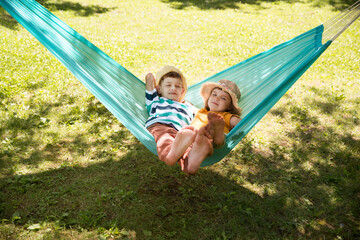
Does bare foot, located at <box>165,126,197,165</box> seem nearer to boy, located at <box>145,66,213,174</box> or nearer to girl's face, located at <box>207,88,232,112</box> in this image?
boy, located at <box>145,66,213,174</box>

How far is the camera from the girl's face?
110 inches

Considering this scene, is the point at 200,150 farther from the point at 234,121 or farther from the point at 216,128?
the point at 234,121

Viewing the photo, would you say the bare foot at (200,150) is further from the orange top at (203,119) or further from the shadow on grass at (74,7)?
the shadow on grass at (74,7)

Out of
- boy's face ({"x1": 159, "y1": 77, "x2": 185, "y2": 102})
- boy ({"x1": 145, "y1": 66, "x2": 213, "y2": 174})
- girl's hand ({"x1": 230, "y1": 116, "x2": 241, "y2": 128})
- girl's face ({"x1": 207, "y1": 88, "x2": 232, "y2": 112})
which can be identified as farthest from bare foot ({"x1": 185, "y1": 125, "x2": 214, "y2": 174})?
boy's face ({"x1": 159, "y1": 77, "x2": 185, "y2": 102})

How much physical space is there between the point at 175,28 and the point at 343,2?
5.97m

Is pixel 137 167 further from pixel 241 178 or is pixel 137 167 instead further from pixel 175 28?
pixel 175 28

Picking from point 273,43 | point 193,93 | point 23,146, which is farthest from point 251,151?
point 273,43

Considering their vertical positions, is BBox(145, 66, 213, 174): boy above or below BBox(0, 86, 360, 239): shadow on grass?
above

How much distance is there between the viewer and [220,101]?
9.16ft

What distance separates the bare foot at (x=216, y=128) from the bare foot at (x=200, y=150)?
36 millimetres

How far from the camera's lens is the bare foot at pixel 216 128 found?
6.81 feet

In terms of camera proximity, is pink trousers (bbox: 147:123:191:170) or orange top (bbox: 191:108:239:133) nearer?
pink trousers (bbox: 147:123:191:170)

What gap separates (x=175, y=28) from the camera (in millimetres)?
7074

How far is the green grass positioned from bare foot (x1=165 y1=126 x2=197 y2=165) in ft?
1.62
